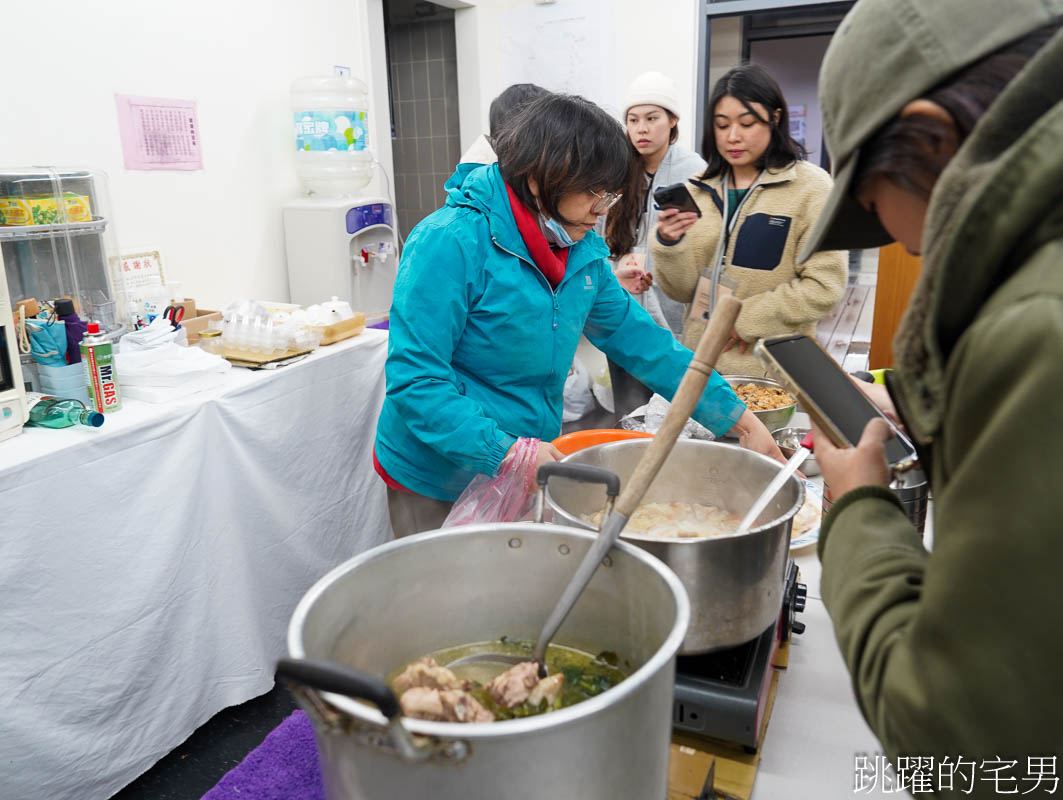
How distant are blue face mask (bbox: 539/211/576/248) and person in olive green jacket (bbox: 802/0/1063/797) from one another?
0.96m

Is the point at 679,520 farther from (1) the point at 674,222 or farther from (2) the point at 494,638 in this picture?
(1) the point at 674,222

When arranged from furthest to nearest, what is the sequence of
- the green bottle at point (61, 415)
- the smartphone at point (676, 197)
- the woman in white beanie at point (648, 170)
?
the woman in white beanie at point (648, 170), the smartphone at point (676, 197), the green bottle at point (61, 415)

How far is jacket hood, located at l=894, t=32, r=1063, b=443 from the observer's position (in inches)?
20.0

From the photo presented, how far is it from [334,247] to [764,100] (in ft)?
6.18

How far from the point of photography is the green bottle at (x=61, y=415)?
6.63 ft

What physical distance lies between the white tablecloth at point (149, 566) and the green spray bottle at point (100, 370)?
2.7 inches

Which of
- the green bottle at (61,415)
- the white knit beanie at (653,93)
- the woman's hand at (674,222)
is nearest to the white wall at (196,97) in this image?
the green bottle at (61,415)

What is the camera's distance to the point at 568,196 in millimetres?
1575

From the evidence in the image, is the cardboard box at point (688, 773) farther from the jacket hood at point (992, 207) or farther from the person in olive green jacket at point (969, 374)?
the jacket hood at point (992, 207)

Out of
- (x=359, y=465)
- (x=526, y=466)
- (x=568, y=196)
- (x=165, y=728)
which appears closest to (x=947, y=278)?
(x=526, y=466)

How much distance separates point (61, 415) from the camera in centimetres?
204

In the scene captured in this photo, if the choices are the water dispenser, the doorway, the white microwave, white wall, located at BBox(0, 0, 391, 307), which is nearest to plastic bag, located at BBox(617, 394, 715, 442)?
the white microwave

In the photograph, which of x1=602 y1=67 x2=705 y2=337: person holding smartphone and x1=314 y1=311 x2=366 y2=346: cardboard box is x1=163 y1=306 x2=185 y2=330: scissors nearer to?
x1=314 y1=311 x2=366 y2=346: cardboard box

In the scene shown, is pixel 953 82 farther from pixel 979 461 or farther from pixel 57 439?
pixel 57 439
